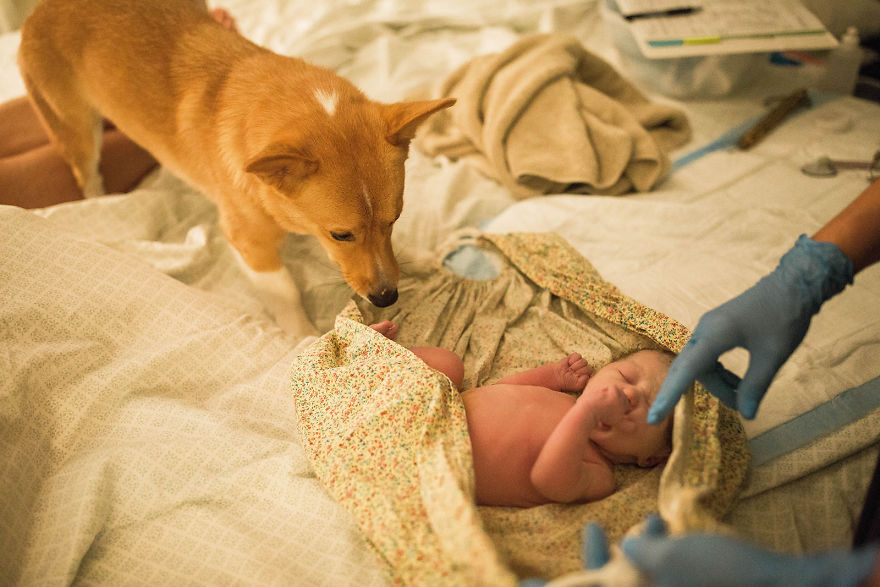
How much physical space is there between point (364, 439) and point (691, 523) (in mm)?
614

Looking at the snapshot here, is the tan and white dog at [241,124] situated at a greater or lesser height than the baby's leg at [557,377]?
greater

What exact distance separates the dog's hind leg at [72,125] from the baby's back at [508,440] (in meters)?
1.66

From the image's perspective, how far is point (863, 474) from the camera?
1243mm

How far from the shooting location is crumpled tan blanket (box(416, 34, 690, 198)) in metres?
2.10

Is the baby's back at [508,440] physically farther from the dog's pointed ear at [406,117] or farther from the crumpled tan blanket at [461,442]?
the dog's pointed ear at [406,117]

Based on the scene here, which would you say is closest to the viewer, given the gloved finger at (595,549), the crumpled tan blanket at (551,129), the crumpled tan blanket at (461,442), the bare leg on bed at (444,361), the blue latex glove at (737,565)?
the blue latex glove at (737,565)

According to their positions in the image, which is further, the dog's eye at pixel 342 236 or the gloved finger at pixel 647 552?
the dog's eye at pixel 342 236

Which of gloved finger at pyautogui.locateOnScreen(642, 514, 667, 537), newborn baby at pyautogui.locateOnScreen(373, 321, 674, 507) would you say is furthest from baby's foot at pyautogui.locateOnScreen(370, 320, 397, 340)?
gloved finger at pyautogui.locateOnScreen(642, 514, 667, 537)

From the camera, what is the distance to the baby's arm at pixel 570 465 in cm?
112

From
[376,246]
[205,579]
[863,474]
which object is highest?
[376,246]

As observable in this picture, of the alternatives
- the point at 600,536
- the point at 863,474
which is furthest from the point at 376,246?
the point at 863,474

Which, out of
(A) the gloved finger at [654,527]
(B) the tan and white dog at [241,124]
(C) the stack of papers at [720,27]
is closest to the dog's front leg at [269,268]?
(B) the tan and white dog at [241,124]

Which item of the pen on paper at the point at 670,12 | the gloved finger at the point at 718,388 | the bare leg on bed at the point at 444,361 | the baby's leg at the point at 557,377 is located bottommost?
the baby's leg at the point at 557,377

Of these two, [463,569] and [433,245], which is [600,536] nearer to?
[463,569]
